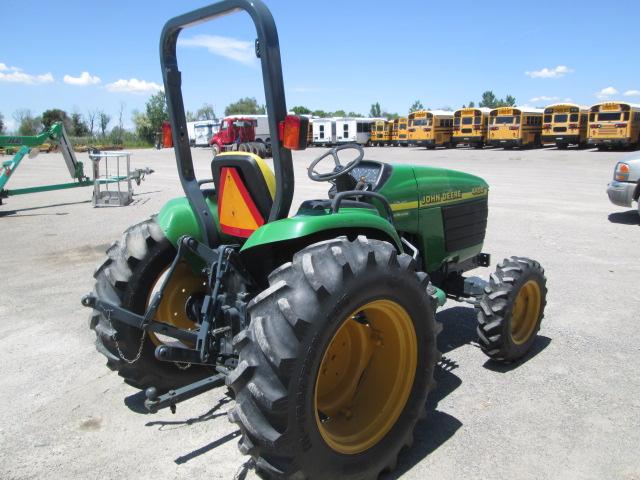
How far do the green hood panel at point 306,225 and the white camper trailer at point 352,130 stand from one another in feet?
136

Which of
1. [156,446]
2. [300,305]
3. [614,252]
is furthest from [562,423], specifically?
[614,252]

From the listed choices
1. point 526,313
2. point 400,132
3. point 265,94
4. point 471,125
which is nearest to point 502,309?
point 526,313

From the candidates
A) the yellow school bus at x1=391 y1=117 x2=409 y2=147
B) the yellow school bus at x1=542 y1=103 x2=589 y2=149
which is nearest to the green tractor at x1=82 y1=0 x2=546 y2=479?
the yellow school bus at x1=542 y1=103 x2=589 y2=149

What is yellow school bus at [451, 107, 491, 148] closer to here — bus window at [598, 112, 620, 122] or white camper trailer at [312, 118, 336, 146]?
bus window at [598, 112, 620, 122]

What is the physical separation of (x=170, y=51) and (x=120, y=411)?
2257mm

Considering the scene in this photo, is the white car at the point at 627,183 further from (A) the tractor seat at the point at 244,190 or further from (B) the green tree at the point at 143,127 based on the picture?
(B) the green tree at the point at 143,127

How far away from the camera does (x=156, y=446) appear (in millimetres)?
2939

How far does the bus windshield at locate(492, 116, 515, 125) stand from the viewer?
1292 inches

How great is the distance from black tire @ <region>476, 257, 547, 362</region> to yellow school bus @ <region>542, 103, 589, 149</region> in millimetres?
31383

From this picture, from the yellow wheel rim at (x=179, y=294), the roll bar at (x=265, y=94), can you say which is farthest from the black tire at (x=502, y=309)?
the yellow wheel rim at (x=179, y=294)

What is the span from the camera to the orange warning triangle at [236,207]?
2984mm

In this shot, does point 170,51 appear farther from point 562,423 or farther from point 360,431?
point 562,423

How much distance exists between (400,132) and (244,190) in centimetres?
4025

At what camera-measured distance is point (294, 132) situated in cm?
248
